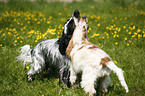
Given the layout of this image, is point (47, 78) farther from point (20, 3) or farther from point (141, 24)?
point (20, 3)

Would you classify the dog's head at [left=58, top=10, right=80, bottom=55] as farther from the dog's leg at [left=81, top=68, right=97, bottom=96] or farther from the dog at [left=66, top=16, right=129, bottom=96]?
the dog's leg at [left=81, top=68, right=97, bottom=96]

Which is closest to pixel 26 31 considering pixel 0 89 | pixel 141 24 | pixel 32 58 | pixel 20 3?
pixel 32 58

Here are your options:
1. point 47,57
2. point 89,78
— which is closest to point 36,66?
point 47,57

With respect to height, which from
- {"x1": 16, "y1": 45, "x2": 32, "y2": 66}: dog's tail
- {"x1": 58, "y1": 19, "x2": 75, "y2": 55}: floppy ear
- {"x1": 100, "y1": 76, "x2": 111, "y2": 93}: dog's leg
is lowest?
{"x1": 100, "y1": 76, "x2": 111, "y2": 93}: dog's leg

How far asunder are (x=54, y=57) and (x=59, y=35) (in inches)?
71.5

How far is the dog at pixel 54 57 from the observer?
2.62m

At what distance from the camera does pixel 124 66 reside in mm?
3332

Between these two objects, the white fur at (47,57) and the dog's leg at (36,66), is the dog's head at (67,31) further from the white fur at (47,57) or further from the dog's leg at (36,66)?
the dog's leg at (36,66)

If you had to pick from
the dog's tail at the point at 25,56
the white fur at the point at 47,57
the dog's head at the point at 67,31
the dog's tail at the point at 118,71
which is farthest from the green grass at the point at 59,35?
the dog's head at the point at 67,31

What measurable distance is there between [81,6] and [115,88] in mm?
6749

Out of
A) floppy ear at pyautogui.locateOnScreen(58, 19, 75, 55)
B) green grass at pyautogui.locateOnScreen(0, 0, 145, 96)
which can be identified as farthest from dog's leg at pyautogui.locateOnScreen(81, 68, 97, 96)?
floppy ear at pyautogui.locateOnScreen(58, 19, 75, 55)

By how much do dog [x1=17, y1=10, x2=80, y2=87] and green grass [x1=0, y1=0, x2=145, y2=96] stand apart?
0.21m

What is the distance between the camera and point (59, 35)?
4.59m

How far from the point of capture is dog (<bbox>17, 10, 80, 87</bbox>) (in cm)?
262
